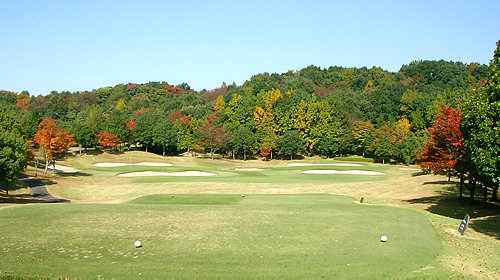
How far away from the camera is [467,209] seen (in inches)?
1083

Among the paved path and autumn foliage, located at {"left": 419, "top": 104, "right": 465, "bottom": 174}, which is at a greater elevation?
autumn foliage, located at {"left": 419, "top": 104, "right": 465, "bottom": 174}

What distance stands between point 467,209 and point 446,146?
473 cm

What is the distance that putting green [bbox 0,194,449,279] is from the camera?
40.5 ft

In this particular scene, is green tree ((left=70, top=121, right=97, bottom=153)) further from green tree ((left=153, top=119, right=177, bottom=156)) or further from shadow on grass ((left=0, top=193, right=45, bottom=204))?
shadow on grass ((left=0, top=193, right=45, bottom=204))

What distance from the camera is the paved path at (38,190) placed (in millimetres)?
34547

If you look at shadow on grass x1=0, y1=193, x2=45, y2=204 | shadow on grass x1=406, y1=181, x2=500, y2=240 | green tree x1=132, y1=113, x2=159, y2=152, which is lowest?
shadow on grass x1=0, y1=193, x2=45, y2=204

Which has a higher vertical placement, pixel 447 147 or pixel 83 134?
pixel 83 134

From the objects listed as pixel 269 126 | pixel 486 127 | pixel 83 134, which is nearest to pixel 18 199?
pixel 486 127

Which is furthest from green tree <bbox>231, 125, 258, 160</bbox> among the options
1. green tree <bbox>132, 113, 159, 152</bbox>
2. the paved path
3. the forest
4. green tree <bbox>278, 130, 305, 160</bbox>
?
the paved path

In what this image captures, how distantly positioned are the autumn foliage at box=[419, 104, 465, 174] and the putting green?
609 cm

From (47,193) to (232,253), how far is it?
1185 inches

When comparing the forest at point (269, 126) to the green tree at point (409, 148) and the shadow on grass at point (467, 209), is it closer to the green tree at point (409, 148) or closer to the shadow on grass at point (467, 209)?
the green tree at point (409, 148)

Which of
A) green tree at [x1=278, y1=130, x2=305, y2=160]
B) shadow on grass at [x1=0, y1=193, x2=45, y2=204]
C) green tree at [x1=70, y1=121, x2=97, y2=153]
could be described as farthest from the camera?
green tree at [x1=278, y1=130, x2=305, y2=160]

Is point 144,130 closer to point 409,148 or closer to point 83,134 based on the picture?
point 83,134
